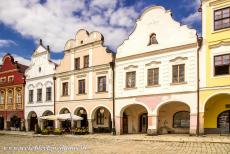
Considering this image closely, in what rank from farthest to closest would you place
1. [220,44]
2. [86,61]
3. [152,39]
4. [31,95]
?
[31,95]
[86,61]
[152,39]
[220,44]

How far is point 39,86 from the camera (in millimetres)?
36062

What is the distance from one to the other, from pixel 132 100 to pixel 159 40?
5.03 meters

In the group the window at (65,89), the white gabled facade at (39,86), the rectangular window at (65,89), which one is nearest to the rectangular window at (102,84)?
the rectangular window at (65,89)

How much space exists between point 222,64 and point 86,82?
42.5 feet

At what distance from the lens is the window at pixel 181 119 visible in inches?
1008

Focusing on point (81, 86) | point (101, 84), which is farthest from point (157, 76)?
point (81, 86)

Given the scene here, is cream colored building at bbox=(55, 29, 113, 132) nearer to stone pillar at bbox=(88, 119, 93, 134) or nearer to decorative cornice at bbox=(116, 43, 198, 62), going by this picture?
stone pillar at bbox=(88, 119, 93, 134)

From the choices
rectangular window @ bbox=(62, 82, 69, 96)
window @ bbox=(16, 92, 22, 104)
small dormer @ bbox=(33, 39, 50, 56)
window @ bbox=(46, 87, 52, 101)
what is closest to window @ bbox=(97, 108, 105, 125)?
rectangular window @ bbox=(62, 82, 69, 96)

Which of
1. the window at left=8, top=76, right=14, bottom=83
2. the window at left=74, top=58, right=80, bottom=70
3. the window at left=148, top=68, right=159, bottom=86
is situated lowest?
the window at left=148, top=68, right=159, bottom=86

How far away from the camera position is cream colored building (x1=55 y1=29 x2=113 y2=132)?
29.2 m

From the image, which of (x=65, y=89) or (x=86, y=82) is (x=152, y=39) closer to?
(x=86, y=82)

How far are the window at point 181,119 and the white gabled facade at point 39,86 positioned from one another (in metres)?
13.3

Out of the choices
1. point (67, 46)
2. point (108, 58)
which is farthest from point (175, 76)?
point (67, 46)

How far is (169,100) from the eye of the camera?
2408 centimetres
